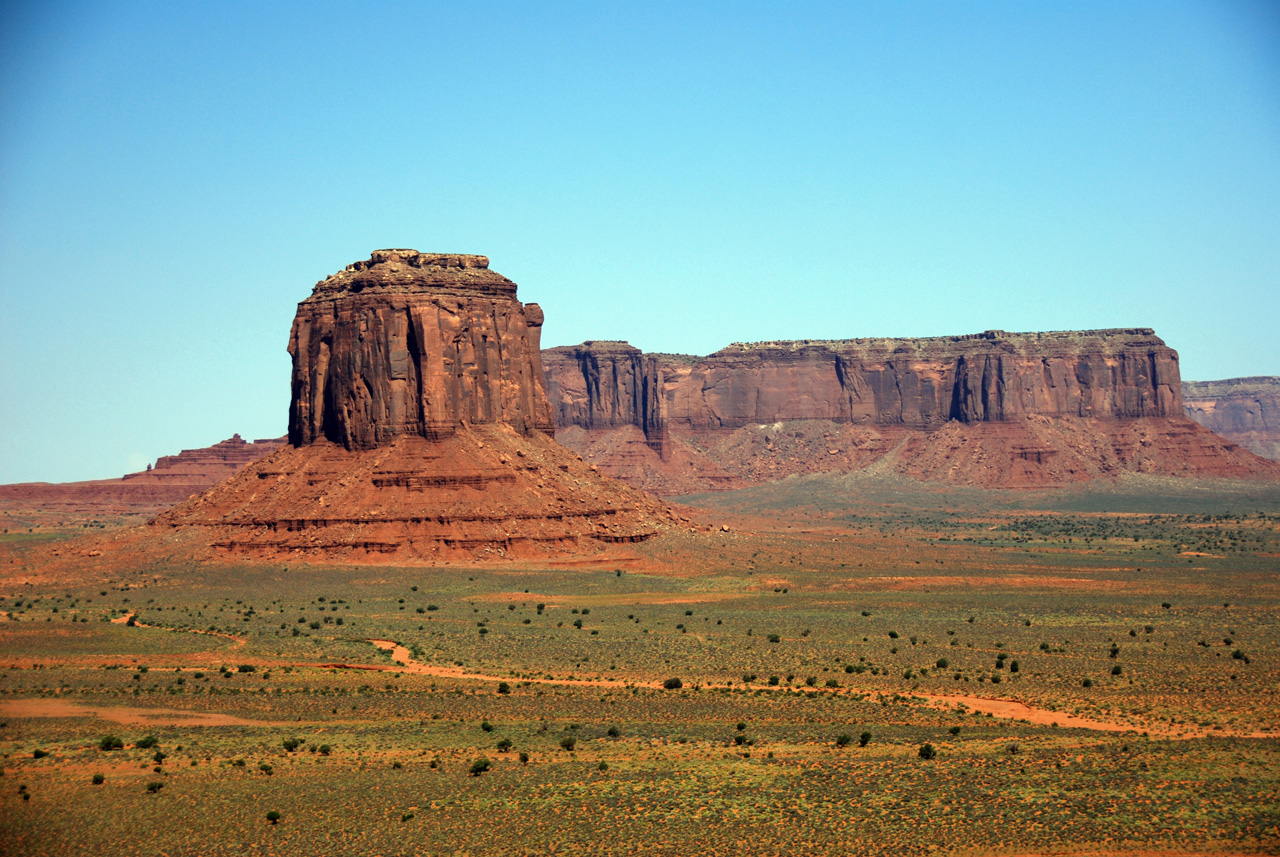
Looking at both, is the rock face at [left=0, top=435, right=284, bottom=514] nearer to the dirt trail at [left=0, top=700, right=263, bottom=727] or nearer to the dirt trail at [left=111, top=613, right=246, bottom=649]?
the dirt trail at [left=111, top=613, right=246, bottom=649]

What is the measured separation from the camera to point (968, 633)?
58094 millimetres

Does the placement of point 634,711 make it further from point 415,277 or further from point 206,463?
point 206,463

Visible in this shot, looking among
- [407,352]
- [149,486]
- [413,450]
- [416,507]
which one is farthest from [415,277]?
[149,486]

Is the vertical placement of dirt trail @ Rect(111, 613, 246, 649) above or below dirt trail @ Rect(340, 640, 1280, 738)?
above

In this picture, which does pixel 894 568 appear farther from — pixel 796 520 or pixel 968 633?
pixel 796 520

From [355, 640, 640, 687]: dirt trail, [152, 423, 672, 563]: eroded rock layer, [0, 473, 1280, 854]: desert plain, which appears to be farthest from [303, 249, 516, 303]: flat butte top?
[355, 640, 640, 687]: dirt trail

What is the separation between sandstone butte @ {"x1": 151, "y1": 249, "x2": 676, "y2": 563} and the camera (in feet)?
295

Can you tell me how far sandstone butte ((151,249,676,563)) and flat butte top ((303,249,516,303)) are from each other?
0.39ft

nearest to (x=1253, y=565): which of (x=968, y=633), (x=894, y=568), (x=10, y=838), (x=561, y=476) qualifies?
(x=894, y=568)

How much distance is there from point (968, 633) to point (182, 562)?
54.1 meters

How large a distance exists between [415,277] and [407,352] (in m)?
6.14

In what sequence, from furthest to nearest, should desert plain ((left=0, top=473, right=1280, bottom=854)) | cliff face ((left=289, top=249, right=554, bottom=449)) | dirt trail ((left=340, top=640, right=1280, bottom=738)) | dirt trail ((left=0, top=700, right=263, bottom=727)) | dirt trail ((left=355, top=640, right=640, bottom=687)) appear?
1. cliff face ((left=289, top=249, right=554, bottom=449))
2. dirt trail ((left=355, top=640, right=640, bottom=687))
3. dirt trail ((left=0, top=700, right=263, bottom=727))
4. dirt trail ((left=340, top=640, right=1280, bottom=738))
5. desert plain ((left=0, top=473, right=1280, bottom=854))

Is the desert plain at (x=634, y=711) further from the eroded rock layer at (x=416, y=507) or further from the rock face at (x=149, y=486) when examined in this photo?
the rock face at (x=149, y=486)

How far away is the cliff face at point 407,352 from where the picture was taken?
95.1 metres
